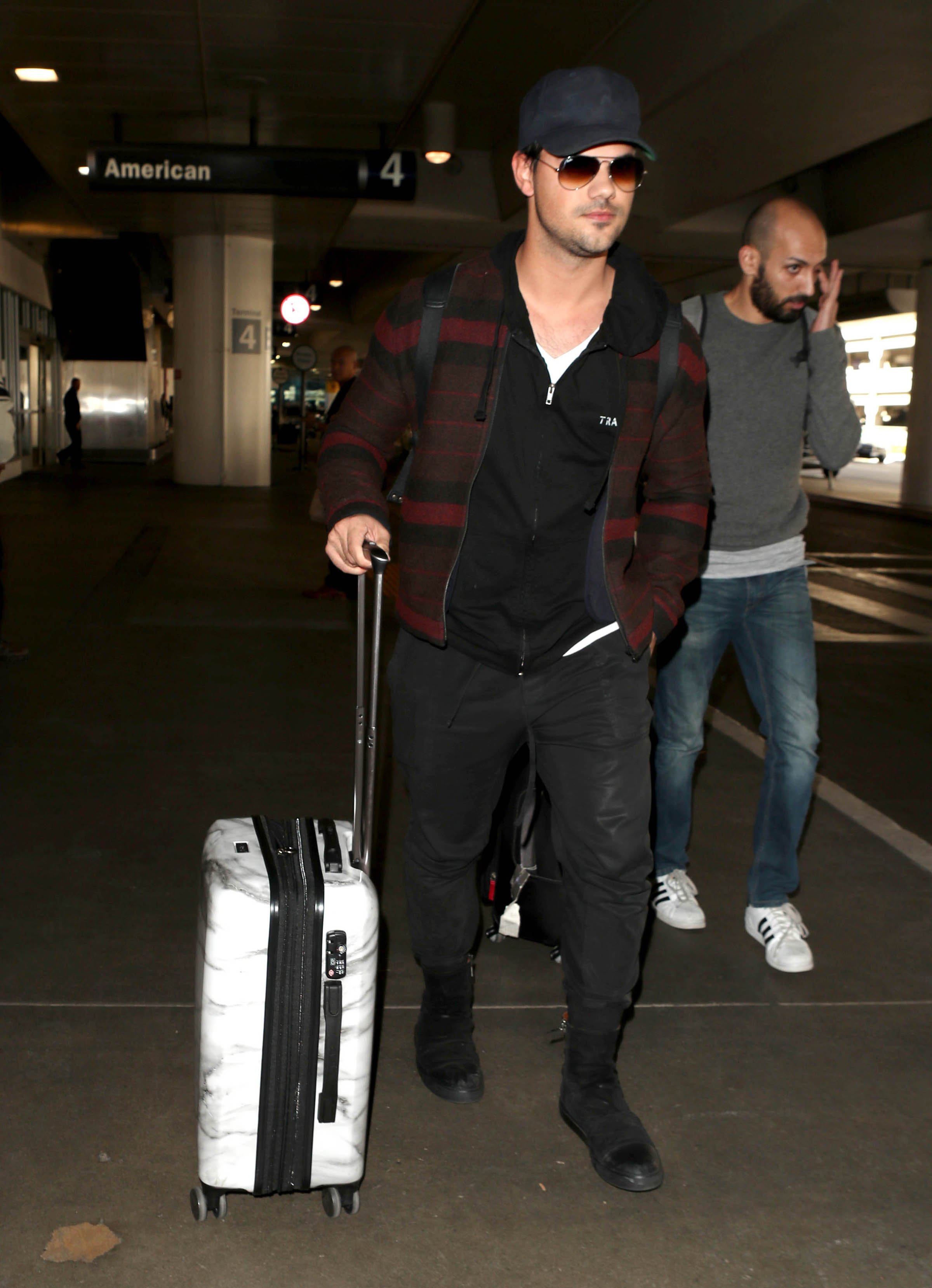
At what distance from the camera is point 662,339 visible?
2.70 m

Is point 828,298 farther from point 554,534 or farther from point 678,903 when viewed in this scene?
point 678,903

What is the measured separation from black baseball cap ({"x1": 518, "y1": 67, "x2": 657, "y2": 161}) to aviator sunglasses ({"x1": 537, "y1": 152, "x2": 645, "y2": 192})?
2 centimetres

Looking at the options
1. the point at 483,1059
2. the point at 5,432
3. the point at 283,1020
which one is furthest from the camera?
the point at 5,432

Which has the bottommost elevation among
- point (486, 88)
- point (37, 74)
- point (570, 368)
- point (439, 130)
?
point (570, 368)

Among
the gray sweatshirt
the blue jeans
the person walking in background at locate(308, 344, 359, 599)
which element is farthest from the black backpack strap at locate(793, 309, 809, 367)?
the person walking in background at locate(308, 344, 359, 599)

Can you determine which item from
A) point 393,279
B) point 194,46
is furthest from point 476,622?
point 393,279

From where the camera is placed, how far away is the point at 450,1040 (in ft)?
9.82

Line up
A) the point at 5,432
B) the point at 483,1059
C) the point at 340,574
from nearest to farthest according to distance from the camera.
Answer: the point at 483,1059 < the point at 5,432 < the point at 340,574

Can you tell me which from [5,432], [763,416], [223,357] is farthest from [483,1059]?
[223,357]

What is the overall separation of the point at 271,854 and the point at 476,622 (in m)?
0.65

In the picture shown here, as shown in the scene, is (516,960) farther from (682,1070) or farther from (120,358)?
(120,358)

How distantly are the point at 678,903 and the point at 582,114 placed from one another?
7.87 ft

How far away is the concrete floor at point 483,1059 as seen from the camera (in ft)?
7.77

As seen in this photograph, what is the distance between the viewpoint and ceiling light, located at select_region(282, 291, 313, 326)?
28.7m
